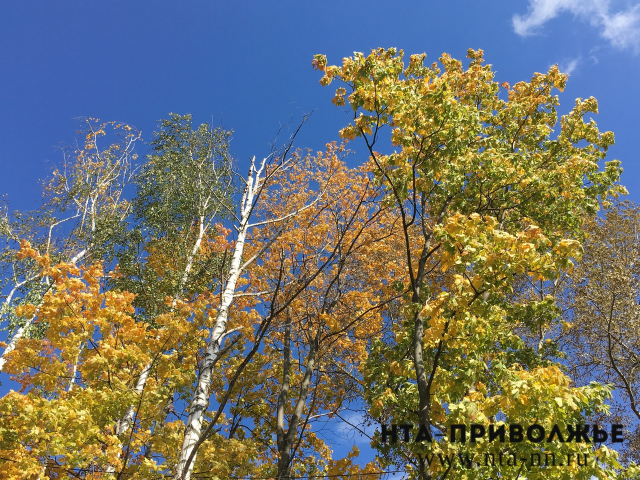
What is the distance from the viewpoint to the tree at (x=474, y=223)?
4469 millimetres

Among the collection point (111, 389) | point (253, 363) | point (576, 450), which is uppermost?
point (253, 363)

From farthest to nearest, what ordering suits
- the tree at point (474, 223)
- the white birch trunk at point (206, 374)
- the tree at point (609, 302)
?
the tree at point (609, 302) → the white birch trunk at point (206, 374) → the tree at point (474, 223)

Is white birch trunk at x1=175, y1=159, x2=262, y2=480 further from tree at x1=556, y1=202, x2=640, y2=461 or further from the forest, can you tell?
tree at x1=556, y1=202, x2=640, y2=461

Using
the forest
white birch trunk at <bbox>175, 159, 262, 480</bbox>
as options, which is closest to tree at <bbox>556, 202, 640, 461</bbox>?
the forest

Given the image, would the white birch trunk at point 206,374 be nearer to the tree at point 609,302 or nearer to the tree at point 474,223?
the tree at point 474,223

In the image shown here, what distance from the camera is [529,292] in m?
13.0

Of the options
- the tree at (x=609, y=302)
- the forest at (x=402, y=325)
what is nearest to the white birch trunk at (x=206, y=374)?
the forest at (x=402, y=325)

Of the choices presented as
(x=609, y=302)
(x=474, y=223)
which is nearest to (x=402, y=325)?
(x=474, y=223)

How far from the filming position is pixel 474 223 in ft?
15.6

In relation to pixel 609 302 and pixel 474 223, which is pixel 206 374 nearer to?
pixel 474 223

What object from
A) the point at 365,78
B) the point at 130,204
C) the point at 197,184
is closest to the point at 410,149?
the point at 365,78

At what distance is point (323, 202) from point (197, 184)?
5.62 m

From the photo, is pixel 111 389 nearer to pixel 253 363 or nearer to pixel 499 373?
pixel 253 363

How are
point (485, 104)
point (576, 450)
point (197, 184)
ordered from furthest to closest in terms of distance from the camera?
1. point (197, 184)
2. point (485, 104)
3. point (576, 450)
